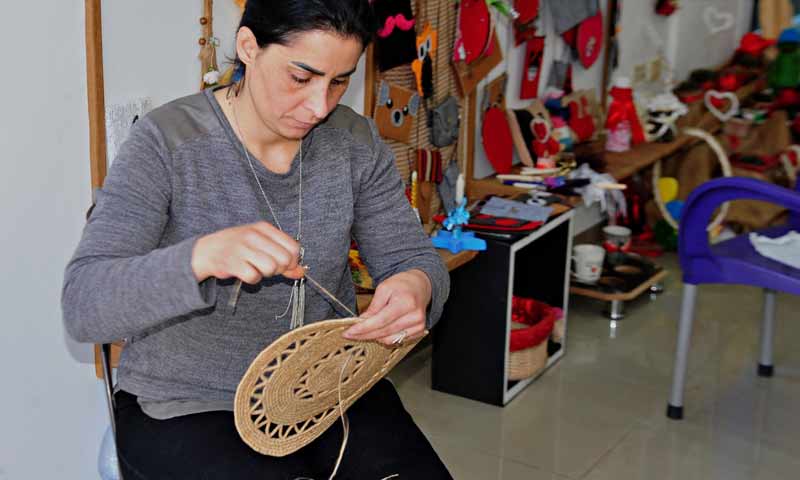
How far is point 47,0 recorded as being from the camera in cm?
190

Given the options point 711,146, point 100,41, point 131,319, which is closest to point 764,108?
point 711,146

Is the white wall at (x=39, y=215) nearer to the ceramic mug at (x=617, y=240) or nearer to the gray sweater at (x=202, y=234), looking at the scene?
the gray sweater at (x=202, y=234)

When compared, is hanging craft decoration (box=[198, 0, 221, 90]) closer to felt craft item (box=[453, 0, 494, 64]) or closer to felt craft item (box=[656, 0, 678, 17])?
felt craft item (box=[453, 0, 494, 64])

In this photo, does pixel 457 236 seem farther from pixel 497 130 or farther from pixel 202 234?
pixel 202 234

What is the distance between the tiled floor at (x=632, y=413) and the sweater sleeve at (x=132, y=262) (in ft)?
4.86

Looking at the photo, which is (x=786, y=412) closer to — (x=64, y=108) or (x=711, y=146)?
(x=711, y=146)

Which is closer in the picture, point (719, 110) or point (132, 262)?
point (132, 262)

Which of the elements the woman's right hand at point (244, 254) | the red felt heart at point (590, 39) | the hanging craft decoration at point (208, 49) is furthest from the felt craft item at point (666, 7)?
the woman's right hand at point (244, 254)

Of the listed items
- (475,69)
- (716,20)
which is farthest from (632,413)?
(716,20)

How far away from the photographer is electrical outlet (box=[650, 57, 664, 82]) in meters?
4.89

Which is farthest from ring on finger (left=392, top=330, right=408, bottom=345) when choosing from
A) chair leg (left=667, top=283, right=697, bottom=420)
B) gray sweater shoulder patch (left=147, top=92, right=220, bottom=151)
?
chair leg (left=667, top=283, right=697, bottom=420)

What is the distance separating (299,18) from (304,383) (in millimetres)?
544

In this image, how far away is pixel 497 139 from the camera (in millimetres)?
3514

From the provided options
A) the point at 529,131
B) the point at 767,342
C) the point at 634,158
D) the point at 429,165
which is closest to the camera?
the point at 429,165
